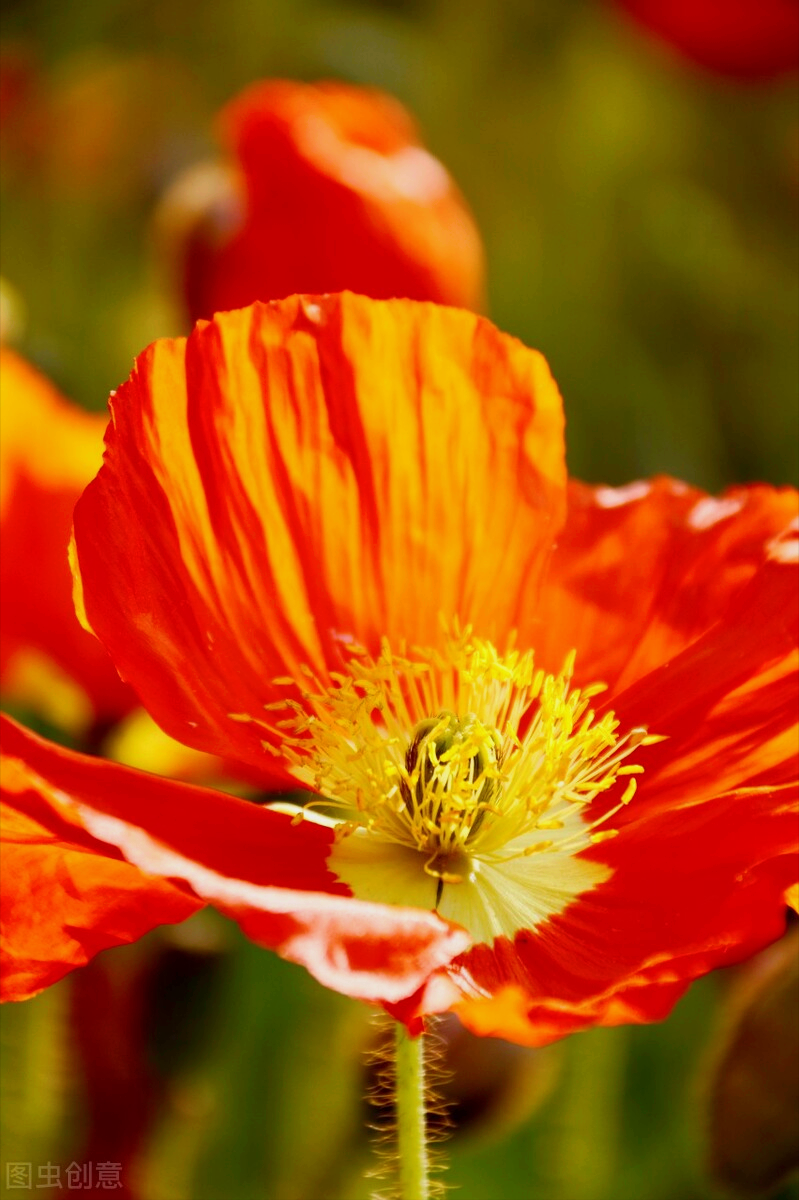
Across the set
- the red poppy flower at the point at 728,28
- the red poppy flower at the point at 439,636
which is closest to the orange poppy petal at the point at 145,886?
the red poppy flower at the point at 439,636

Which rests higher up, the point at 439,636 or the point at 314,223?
the point at 314,223

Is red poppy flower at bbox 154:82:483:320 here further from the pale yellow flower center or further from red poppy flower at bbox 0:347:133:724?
the pale yellow flower center

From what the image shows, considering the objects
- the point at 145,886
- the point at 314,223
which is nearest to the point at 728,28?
the point at 314,223

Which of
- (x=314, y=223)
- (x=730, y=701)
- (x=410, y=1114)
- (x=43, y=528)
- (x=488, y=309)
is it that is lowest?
(x=410, y=1114)

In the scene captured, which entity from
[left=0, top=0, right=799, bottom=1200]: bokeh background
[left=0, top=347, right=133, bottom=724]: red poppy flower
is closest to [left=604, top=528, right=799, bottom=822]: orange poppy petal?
[left=0, top=0, right=799, bottom=1200]: bokeh background

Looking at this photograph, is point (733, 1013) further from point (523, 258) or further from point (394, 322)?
point (523, 258)

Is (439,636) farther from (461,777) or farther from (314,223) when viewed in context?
(314,223)

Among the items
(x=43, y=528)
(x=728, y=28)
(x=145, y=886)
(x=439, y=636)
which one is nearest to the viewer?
(x=145, y=886)
